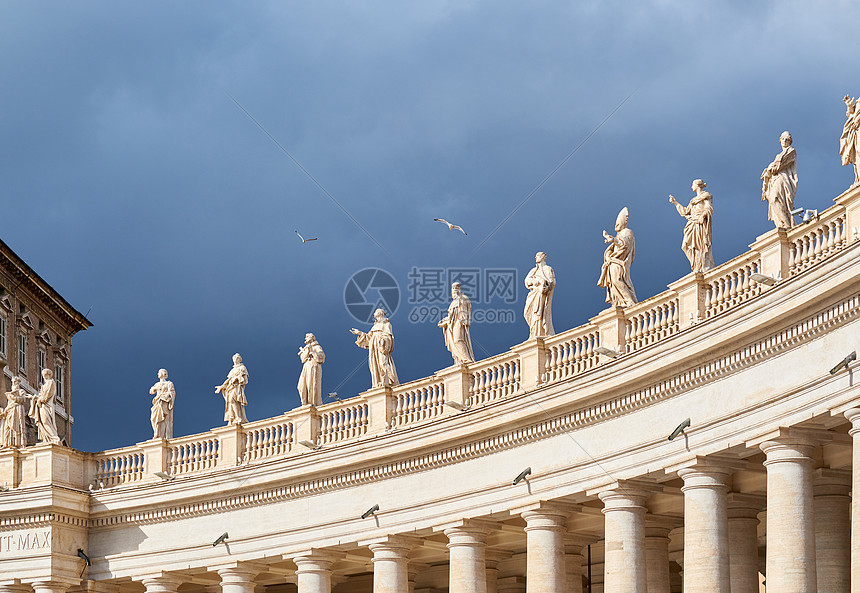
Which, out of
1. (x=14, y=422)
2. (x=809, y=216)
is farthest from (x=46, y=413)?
(x=809, y=216)

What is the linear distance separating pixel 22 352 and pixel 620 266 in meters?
67.4

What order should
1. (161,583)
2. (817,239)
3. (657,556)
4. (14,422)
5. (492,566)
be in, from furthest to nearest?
(14,422) → (161,583) → (492,566) → (657,556) → (817,239)

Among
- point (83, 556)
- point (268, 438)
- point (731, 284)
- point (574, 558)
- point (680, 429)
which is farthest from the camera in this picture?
point (83, 556)

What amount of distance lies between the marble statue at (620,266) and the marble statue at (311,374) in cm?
1550

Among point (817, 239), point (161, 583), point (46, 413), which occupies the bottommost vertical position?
point (161, 583)

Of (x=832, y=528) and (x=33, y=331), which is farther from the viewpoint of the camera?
(x=33, y=331)

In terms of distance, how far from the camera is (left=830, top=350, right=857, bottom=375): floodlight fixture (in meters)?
42.4

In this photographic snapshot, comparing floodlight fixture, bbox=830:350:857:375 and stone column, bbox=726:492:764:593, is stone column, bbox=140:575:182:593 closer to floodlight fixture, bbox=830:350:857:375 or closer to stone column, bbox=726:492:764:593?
stone column, bbox=726:492:764:593

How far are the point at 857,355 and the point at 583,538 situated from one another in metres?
19.7

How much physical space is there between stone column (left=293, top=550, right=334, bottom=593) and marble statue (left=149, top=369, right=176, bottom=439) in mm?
10818

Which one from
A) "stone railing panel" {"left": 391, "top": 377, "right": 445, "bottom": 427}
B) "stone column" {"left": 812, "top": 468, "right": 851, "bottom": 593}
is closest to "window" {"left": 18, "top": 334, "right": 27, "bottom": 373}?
"stone railing panel" {"left": 391, "top": 377, "right": 445, "bottom": 427}

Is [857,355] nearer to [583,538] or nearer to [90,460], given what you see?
[583,538]

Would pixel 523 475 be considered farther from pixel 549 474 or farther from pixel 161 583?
pixel 161 583

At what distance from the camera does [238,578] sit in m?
65.6
